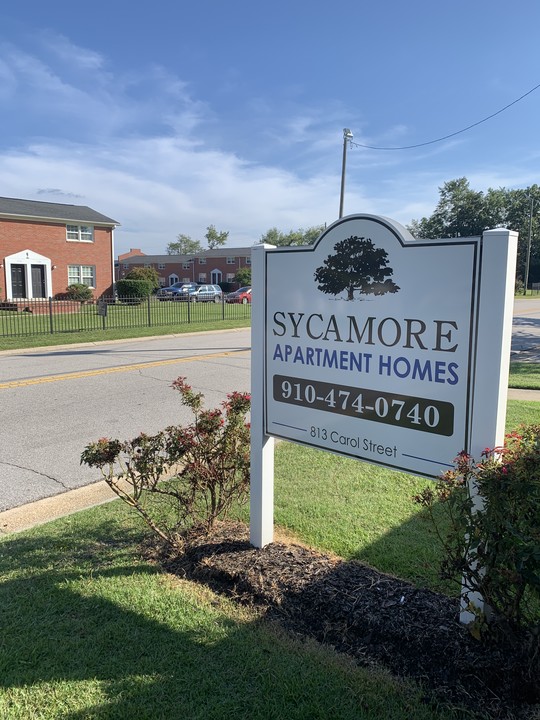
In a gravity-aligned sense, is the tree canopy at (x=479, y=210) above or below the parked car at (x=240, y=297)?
above

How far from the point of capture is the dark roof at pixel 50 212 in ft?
112

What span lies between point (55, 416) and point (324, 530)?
16.1 ft

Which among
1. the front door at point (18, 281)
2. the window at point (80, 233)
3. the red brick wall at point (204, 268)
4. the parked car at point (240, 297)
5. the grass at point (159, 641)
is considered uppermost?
the window at point (80, 233)

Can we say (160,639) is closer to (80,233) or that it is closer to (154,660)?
(154,660)

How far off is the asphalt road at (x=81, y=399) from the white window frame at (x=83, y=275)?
873 inches

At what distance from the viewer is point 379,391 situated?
3.09 metres

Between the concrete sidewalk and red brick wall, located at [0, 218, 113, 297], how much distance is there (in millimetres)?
31243

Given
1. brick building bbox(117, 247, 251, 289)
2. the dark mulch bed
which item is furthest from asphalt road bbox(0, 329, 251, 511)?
brick building bbox(117, 247, 251, 289)

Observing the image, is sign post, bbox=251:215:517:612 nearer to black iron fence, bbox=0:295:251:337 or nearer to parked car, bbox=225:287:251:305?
black iron fence, bbox=0:295:251:337

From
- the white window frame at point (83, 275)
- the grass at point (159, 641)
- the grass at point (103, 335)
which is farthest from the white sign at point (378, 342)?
the white window frame at point (83, 275)

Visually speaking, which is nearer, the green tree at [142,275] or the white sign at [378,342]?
the white sign at [378,342]

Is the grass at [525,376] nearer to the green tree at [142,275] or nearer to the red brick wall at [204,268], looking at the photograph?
the green tree at [142,275]

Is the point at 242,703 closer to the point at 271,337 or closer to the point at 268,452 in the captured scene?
the point at 268,452

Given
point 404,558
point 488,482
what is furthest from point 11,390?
point 488,482
